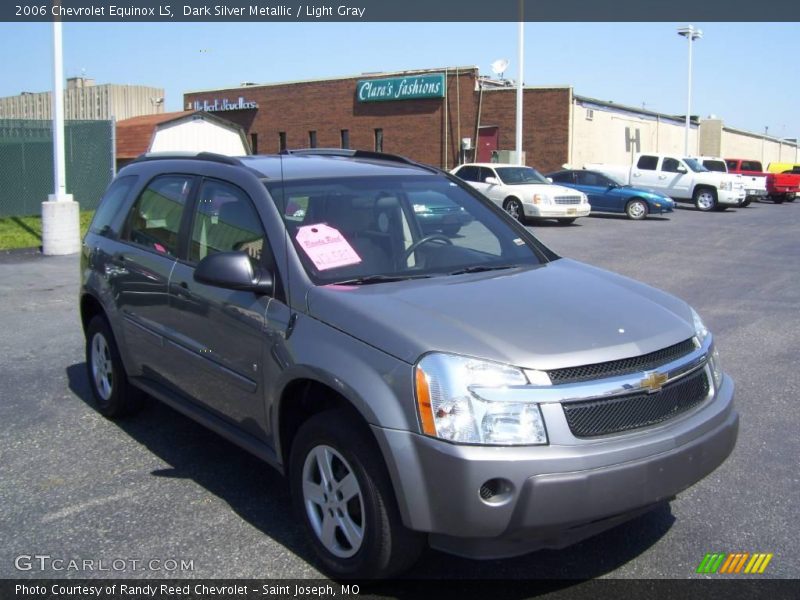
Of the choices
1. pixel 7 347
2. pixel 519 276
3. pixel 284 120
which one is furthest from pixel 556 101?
pixel 519 276

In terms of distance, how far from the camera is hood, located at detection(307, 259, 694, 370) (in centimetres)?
331

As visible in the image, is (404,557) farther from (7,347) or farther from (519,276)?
(7,347)

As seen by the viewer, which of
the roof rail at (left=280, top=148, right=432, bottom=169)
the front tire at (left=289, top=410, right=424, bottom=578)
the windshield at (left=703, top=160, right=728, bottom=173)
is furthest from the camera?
the windshield at (left=703, top=160, right=728, bottom=173)

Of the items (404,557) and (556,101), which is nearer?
(404,557)

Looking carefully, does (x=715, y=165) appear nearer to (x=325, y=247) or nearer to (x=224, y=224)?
(x=224, y=224)

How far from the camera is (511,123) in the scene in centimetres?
3744

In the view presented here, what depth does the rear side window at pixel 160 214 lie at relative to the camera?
5039 millimetres

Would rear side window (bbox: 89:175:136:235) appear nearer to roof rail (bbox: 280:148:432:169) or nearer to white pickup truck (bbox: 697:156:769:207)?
roof rail (bbox: 280:148:432:169)

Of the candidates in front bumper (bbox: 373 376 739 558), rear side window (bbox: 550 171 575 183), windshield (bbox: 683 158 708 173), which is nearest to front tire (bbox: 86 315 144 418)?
front bumper (bbox: 373 376 739 558)

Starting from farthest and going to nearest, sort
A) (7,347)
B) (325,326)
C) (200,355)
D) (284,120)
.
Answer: (284,120) < (7,347) < (200,355) < (325,326)

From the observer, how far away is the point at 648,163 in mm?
29859

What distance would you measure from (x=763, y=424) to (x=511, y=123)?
33.0 m

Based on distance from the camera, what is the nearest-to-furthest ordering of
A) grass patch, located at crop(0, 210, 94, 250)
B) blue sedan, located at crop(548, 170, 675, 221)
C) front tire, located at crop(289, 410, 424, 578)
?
front tire, located at crop(289, 410, 424, 578) → grass patch, located at crop(0, 210, 94, 250) → blue sedan, located at crop(548, 170, 675, 221)

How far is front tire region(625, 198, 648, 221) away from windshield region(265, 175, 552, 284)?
21272 millimetres
